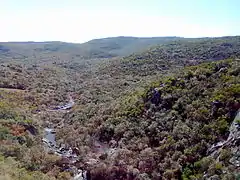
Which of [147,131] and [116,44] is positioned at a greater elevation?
[116,44]

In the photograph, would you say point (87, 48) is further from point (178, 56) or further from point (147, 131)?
point (147, 131)

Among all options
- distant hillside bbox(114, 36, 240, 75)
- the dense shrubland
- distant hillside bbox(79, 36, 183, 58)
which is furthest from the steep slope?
distant hillside bbox(79, 36, 183, 58)

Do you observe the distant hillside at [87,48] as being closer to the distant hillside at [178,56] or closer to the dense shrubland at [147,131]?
the distant hillside at [178,56]

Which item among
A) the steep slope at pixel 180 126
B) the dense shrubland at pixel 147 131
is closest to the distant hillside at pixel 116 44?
the dense shrubland at pixel 147 131

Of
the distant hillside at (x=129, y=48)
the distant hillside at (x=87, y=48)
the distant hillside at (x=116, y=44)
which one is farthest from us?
the distant hillside at (x=87, y=48)

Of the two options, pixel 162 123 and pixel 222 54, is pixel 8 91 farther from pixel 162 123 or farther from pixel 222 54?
pixel 222 54

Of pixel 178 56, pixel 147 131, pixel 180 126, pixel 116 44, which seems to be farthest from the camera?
pixel 116 44

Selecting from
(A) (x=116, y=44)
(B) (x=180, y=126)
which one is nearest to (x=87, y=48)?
(A) (x=116, y=44)

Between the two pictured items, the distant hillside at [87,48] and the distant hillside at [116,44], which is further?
the distant hillside at [87,48]

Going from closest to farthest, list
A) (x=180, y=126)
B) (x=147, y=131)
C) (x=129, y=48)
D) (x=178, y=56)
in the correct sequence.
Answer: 1. (x=180, y=126)
2. (x=147, y=131)
3. (x=178, y=56)
4. (x=129, y=48)

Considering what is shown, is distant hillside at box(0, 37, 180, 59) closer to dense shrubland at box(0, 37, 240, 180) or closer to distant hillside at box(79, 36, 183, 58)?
distant hillside at box(79, 36, 183, 58)

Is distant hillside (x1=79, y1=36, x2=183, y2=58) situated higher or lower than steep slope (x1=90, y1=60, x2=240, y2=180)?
higher
